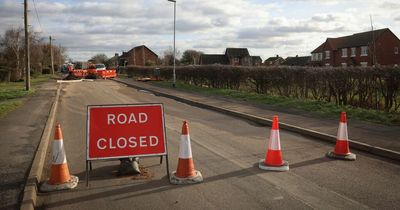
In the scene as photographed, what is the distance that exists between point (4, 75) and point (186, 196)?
46.8 metres

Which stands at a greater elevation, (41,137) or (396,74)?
(396,74)

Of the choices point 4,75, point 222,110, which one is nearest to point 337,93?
point 222,110

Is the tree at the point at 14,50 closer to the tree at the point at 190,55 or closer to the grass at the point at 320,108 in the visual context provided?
the grass at the point at 320,108

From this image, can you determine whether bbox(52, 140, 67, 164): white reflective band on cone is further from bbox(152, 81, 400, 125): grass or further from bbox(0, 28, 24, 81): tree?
bbox(0, 28, 24, 81): tree

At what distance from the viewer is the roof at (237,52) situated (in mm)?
110250

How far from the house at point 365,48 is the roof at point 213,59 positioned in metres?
35.2

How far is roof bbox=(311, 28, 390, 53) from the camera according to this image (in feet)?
233

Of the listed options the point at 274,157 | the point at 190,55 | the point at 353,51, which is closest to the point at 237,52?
the point at 190,55

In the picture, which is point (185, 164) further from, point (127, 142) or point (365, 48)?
point (365, 48)

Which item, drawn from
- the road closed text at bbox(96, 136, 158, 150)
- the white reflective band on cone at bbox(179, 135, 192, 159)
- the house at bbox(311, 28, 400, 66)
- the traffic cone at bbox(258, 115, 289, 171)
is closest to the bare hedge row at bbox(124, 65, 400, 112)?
the traffic cone at bbox(258, 115, 289, 171)

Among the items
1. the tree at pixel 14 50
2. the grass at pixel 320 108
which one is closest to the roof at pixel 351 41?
the tree at pixel 14 50

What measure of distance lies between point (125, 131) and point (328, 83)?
1150cm

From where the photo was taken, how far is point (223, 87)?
26.5 m

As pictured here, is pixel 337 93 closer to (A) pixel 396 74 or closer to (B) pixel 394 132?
(A) pixel 396 74
